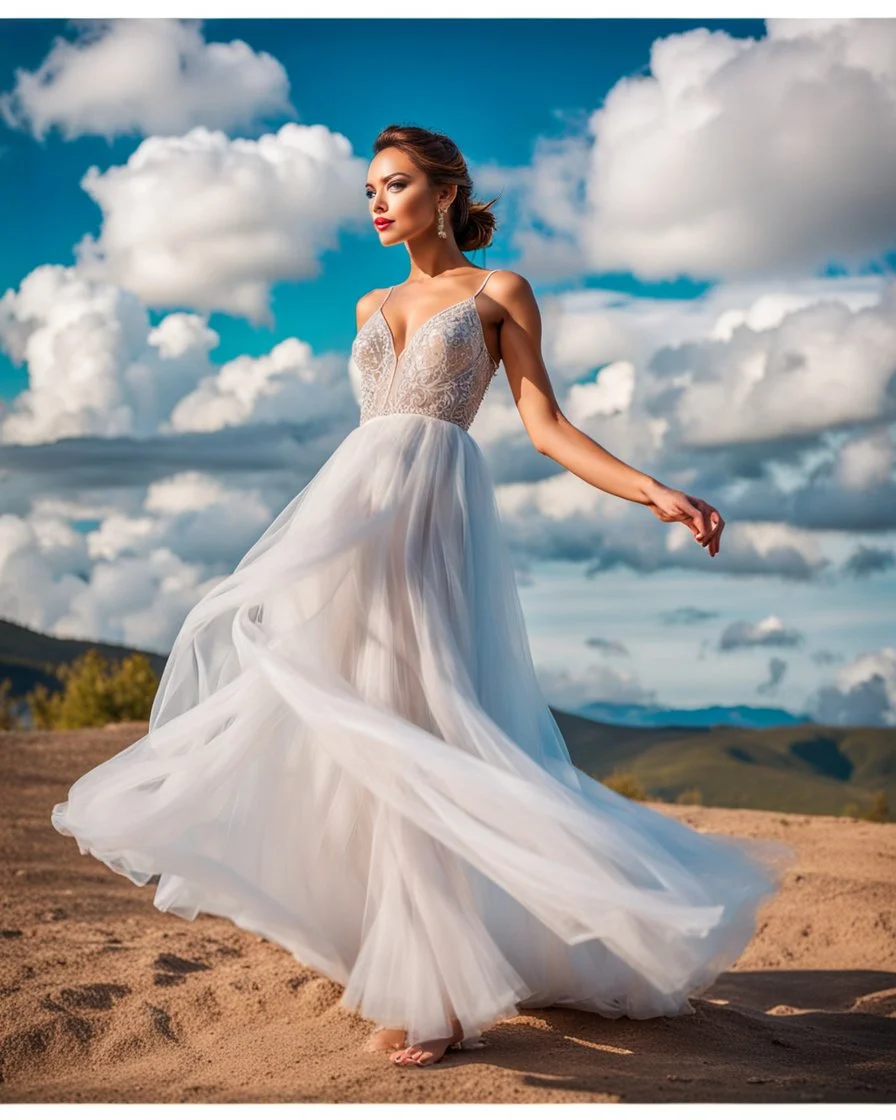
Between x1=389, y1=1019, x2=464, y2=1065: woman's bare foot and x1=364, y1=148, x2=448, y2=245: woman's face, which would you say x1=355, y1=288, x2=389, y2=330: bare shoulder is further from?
x1=389, y1=1019, x2=464, y2=1065: woman's bare foot

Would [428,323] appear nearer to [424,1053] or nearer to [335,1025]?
[424,1053]

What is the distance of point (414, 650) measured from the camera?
12.0ft

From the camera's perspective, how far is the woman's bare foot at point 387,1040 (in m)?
3.76

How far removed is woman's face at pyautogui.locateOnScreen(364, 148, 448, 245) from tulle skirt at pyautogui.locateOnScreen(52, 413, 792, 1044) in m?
0.69

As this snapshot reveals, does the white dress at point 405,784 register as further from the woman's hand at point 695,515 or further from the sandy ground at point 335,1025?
the woman's hand at point 695,515

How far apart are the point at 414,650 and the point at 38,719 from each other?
16301 mm

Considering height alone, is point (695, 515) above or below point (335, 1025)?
above

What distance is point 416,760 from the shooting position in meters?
3.28

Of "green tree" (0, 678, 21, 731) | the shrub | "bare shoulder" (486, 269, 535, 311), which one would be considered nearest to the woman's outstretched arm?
"bare shoulder" (486, 269, 535, 311)

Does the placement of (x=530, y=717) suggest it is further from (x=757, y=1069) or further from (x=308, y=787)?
(x=757, y=1069)

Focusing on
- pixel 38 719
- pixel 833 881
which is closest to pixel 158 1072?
pixel 833 881

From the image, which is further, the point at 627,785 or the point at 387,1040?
the point at 627,785

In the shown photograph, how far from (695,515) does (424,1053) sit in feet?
5.70

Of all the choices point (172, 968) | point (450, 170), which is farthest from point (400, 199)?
point (172, 968)
